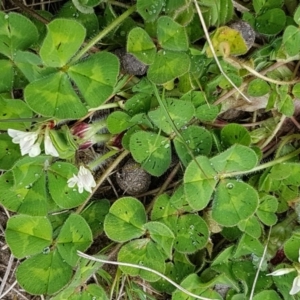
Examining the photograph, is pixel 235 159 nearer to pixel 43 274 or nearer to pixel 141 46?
pixel 141 46

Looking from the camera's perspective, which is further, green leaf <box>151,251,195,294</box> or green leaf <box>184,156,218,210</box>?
green leaf <box>151,251,195,294</box>

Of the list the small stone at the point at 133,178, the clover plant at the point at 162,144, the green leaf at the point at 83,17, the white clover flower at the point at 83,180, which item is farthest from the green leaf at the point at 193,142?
the green leaf at the point at 83,17

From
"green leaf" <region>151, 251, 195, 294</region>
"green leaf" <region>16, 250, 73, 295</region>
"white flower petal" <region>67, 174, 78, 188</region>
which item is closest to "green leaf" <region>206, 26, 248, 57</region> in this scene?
"white flower petal" <region>67, 174, 78, 188</region>

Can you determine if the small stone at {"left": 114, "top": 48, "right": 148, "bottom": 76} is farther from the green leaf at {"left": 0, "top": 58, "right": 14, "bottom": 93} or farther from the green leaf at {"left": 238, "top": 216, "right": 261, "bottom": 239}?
the green leaf at {"left": 238, "top": 216, "right": 261, "bottom": 239}

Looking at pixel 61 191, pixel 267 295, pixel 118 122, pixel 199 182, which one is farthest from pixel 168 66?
pixel 267 295

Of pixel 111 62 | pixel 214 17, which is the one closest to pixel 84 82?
pixel 111 62

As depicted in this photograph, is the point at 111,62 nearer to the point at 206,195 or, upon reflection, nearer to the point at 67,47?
the point at 67,47
